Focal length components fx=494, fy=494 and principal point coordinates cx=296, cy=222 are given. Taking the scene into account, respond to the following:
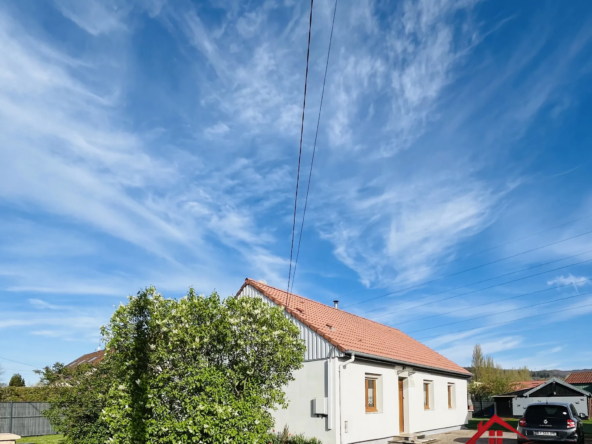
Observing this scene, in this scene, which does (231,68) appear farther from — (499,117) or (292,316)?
(499,117)

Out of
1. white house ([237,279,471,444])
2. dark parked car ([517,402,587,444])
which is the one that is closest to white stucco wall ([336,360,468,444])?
white house ([237,279,471,444])

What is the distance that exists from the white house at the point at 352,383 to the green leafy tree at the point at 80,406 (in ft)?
19.5

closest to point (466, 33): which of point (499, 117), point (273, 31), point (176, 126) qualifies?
point (499, 117)

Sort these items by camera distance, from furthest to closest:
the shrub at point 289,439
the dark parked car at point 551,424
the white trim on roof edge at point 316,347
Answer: the dark parked car at point 551,424 < the white trim on roof edge at point 316,347 < the shrub at point 289,439

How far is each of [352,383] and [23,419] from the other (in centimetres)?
2049

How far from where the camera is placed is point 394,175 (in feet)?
62.1

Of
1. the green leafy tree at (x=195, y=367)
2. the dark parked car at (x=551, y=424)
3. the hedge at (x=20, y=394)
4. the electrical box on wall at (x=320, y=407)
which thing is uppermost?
the green leafy tree at (x=195, y=367)

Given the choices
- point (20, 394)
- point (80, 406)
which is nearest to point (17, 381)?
point (20, 394)

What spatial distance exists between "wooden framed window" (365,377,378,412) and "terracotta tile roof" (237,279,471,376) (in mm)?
954

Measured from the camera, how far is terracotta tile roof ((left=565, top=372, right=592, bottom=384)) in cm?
5321

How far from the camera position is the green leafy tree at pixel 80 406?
40.9ft

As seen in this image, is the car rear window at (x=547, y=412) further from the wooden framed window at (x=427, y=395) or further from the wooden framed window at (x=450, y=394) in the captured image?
the wooden framed window at (x=450, y=394)

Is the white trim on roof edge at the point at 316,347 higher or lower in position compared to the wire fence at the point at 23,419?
higher

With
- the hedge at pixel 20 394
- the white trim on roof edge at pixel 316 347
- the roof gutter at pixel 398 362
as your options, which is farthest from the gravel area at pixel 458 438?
the hedge at pixel 20 394
